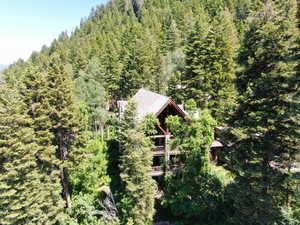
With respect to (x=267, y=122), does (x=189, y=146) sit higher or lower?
lower

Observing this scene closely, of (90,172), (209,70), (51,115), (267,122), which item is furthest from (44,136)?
(209,70)

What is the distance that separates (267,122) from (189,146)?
756 centimetres

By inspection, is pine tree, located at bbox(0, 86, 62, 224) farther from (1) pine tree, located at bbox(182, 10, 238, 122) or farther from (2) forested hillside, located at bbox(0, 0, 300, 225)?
(1) pine tree, located at bbox(182, 10, 238, 122)

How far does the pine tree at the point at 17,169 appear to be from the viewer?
52.5ft

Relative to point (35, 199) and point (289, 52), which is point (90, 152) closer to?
point (35, 199)

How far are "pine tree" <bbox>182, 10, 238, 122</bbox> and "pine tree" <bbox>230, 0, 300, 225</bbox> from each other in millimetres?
14232

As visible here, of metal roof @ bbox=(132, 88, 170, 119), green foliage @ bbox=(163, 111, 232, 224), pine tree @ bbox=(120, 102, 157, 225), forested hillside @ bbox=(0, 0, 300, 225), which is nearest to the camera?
forested hillside @ bbox=(0, 0, 300, 225)

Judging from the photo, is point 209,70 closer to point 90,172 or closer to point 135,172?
point 135,172

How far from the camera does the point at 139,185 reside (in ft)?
57.7

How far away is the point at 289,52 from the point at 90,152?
20477 millimetres

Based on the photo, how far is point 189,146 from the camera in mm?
19094

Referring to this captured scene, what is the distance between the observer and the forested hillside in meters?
12.8

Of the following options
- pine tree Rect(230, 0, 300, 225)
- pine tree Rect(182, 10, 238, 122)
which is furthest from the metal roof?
pine tree Rect(230, 0, 300, 225)

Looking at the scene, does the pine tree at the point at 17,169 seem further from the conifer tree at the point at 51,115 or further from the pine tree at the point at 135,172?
the pine tree at the point at 135,172
